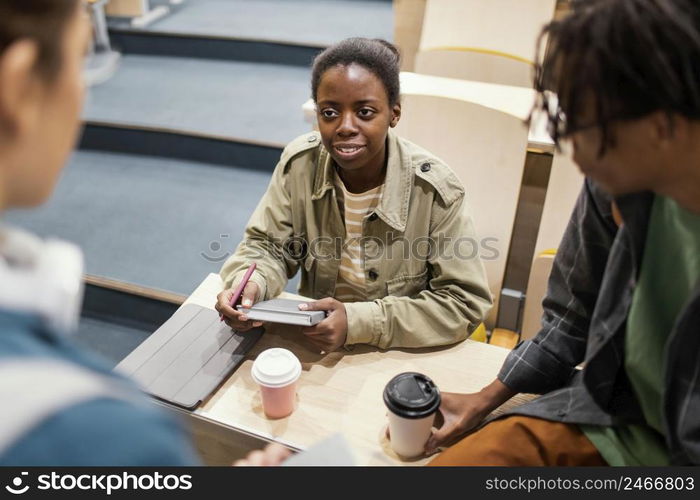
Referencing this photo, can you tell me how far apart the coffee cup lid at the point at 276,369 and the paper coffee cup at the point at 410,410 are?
17 cm

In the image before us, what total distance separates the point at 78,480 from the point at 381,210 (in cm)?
96

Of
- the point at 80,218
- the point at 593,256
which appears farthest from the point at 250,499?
the point at 80,218

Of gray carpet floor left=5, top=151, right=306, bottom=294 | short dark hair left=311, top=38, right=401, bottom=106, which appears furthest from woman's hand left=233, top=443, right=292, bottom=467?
gray carpet floor left=5, top=151, right=306, bottom=294

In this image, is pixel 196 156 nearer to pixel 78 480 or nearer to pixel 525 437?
pixel 525 437

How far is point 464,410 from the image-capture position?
1.07m

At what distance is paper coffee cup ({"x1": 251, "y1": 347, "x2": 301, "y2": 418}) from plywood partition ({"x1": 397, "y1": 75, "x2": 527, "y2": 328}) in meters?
0.84

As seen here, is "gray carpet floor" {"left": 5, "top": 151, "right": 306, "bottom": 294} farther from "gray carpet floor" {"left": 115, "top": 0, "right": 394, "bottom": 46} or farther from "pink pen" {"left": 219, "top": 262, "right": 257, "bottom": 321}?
"pink pen" {"left": 219, "top": 262, "right": 257, "bottom": 321}

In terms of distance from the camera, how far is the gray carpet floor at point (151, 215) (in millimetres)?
2436

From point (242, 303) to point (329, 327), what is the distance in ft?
0.60

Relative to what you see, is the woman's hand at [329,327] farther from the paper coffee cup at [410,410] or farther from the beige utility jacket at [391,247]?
the paper coffee cup at [410,410]

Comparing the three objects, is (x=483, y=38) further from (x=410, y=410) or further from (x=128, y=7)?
(x=128, y=7)

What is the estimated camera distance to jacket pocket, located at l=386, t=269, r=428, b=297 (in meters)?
1.39

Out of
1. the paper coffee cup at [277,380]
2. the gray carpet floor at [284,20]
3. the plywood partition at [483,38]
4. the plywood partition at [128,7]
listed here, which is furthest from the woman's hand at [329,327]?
the plywood partition at [128,7]

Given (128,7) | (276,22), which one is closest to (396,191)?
(276,22)
